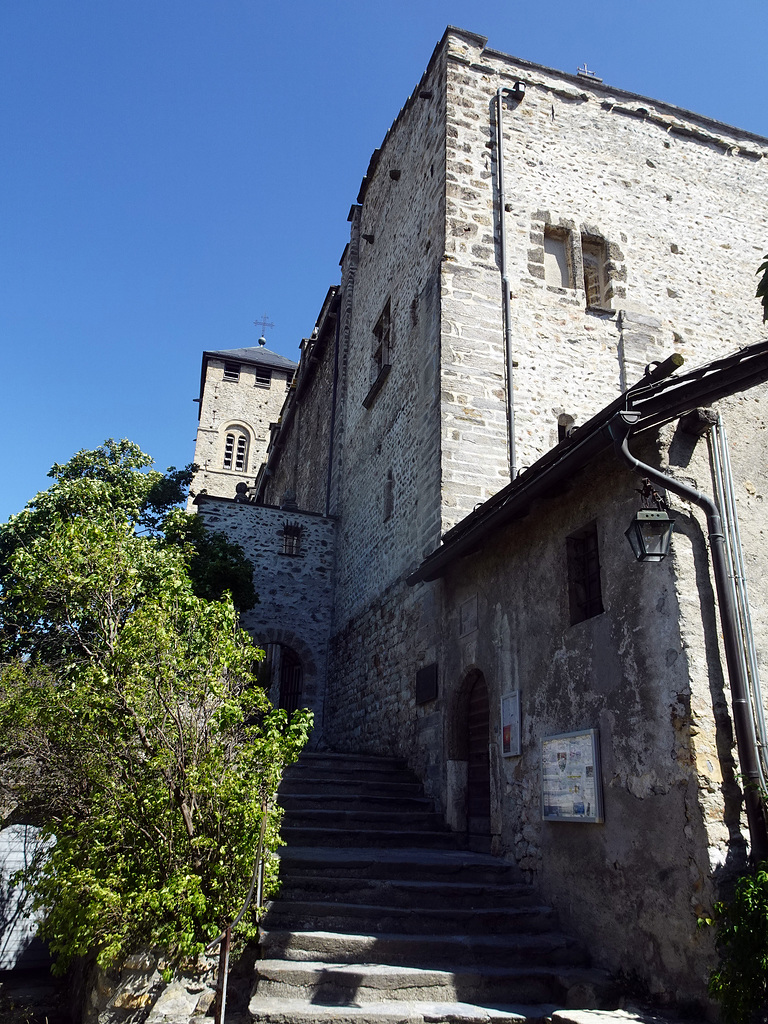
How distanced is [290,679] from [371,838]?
740cm

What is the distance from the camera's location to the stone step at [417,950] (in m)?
4.98

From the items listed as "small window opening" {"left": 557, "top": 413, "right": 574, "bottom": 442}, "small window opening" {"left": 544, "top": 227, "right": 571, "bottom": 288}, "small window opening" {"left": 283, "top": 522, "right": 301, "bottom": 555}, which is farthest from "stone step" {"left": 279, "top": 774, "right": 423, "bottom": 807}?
"small window opening" {"left": 544, "top": 227, "right": 571, "bottom": 288}

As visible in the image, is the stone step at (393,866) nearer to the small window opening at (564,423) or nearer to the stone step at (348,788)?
the stone step at (348,788)

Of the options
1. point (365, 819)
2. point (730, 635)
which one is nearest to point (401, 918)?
point (365, 819)

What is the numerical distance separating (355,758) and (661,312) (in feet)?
25.7

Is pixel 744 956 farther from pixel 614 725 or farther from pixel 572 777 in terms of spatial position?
pixel 572 777

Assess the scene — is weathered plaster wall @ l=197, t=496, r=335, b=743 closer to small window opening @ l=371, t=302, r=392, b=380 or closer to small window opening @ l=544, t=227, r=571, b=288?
small window opening @ l=371, t=302, r=392, b=380

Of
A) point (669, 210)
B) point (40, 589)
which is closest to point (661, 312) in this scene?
point (669, 210)

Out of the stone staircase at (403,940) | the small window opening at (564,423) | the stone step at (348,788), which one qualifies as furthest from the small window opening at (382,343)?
the stone staircase at (403,940)

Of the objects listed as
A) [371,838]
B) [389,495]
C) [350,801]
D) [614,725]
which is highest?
[389,495]

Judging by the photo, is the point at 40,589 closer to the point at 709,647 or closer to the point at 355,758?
the point at 355,758

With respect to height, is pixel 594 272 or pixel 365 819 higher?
pixel 594 272

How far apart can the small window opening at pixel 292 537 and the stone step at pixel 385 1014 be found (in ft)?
33.5

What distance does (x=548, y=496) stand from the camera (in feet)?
20.8
